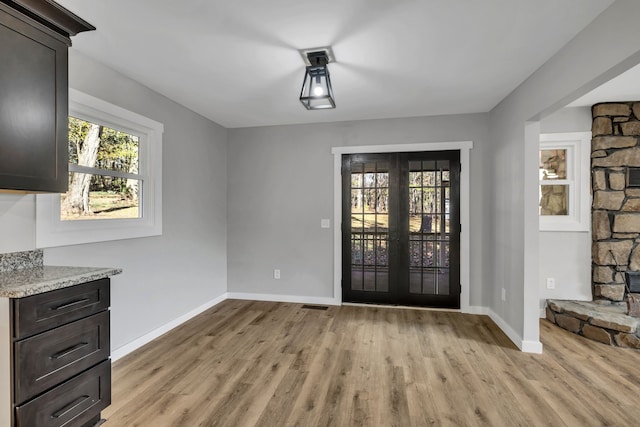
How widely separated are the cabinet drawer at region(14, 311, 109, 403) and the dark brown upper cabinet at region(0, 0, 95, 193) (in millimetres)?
824

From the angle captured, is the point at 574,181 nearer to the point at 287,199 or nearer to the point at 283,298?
the point at 287,199

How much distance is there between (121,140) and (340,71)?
2.13m

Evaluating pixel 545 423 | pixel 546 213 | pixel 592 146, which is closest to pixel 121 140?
pixel 545 423

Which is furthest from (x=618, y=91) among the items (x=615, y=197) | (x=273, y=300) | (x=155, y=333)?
(x=155, y=333)

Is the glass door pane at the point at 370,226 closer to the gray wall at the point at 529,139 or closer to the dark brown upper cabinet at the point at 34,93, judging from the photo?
the gray wall at the point at 529,139

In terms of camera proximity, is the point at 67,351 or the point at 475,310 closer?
the point at 67,351

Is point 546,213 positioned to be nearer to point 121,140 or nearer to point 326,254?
point 326,254

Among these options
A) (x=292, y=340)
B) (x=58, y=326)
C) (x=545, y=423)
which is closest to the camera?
(x=58, y=326)

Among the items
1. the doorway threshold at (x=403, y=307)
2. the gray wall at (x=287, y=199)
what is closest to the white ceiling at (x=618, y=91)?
the gray wall at (x=287, y=199)

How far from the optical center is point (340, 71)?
279 centimetres

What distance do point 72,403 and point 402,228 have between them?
3.59 m

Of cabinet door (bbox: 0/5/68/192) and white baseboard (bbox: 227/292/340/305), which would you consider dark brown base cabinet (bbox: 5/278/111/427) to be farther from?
white baseboard (bbox: 227/292/340/305)

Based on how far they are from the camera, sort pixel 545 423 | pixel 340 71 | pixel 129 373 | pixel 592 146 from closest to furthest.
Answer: pixel 545 423 → pixel 129 373 → pixel 340 71 → pixel 592 146

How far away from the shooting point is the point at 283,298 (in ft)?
14.9
